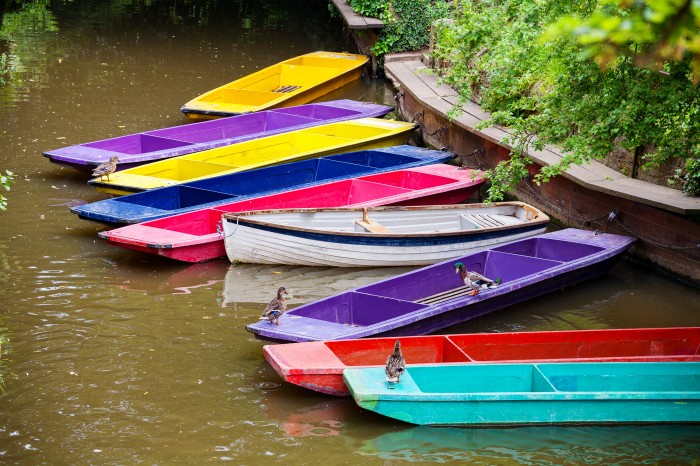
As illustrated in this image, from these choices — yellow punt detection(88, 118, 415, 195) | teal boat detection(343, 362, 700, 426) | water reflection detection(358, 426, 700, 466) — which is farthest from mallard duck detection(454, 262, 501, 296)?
yellow punt detection(88, 118, 415, 195)

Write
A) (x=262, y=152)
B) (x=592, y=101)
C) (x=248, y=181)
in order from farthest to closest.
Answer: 1. (x=262, y=152)
2. (x=248, y=181)
3. (x=592, y=101)

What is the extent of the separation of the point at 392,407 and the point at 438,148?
9056 mm

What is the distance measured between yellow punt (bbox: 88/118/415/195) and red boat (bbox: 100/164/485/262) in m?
1.24

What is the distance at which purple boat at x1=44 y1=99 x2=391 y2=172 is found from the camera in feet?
45.1

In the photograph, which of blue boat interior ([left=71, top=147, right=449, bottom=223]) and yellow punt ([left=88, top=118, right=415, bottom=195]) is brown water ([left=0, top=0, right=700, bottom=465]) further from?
yellow punt ([left=88, top=118, right=415, bottom=195])

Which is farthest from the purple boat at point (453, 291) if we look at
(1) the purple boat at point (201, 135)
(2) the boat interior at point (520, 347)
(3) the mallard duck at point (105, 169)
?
(1) the purple boat at point (201, 135)

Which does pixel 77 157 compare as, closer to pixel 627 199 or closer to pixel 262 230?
pixel 262 230

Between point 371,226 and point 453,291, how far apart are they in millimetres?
1863

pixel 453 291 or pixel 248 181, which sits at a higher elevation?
pixel 248 181

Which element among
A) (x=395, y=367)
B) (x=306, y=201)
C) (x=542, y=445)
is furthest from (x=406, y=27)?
(x=542, y=445)

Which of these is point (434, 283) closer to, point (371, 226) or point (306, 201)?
point (371, 226)

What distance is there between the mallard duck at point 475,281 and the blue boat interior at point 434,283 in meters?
0.12

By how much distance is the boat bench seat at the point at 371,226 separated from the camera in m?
11.2

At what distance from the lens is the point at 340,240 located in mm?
10828
